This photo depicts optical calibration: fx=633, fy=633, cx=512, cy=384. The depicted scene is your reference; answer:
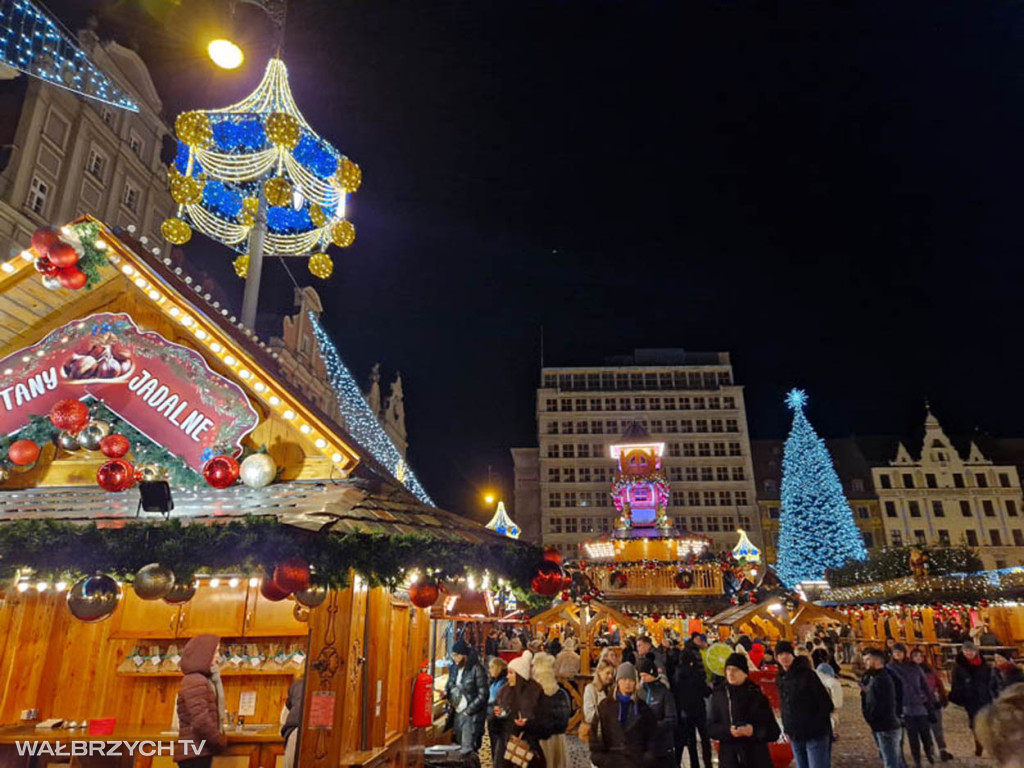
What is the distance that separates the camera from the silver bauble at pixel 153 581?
15.6 ft

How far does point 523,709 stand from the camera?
6.57 metres

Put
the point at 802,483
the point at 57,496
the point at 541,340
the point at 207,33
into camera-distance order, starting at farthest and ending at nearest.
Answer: the point at 541,340 → the point at 802,483 → the point at 207,33 → the point at 57,496

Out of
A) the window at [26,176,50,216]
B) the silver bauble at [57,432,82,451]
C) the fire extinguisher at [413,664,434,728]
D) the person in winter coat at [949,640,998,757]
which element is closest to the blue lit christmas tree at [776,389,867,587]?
the person in winter coat at [949,640,998,757]

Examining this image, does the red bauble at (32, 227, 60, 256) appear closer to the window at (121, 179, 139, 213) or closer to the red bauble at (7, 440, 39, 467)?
the red bauble at (7, 440, 39, 467)

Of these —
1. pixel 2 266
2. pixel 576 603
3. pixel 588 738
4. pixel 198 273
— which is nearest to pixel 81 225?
pixel 2 266

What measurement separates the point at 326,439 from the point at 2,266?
13.5 ft

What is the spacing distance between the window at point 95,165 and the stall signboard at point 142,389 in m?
24.9

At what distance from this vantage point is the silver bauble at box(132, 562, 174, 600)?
4762mm

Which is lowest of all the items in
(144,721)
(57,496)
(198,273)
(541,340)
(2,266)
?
(144,721)

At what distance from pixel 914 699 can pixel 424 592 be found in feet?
25.7

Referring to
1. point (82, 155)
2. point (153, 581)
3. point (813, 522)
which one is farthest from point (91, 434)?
point (813, 522)

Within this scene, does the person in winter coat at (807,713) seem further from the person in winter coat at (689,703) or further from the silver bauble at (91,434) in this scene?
the silver bauble at (91,434)

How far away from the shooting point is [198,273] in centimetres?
2434

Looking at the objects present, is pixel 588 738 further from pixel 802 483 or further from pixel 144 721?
pixel 802 483
